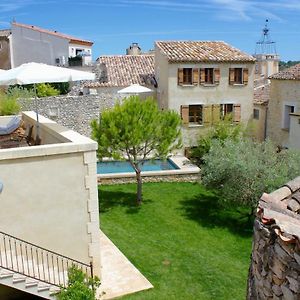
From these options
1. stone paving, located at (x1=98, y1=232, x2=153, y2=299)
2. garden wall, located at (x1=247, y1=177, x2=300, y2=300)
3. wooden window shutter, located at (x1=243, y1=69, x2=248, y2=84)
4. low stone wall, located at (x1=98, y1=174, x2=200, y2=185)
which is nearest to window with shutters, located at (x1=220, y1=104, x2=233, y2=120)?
wooden window shutter, located at (x1=243, y1=69, x2=248, y2=84)

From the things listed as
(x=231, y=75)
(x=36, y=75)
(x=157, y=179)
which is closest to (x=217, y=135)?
(x=231, y=75)

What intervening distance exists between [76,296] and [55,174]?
10.6 ft

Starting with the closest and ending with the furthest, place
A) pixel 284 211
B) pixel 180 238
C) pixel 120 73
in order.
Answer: pixel 284 211 < pixel 180 238 < pixel 120 73

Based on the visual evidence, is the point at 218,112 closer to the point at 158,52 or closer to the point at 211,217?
the point at 158,52

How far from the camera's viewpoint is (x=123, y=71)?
33656 mm

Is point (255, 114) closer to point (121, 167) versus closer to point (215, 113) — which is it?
point (215, 113)

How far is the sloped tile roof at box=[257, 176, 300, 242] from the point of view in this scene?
4.13 metres

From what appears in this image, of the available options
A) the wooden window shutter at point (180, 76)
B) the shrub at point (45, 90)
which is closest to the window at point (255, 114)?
the wooden window shutter at point (180, 76)

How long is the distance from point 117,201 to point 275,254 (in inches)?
646

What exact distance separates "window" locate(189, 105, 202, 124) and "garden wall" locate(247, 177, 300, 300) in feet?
77.4

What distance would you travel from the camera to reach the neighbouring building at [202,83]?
2792 centimetres

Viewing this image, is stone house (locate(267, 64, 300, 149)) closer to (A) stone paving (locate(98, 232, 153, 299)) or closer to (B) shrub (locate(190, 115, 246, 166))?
(B) shrub (locate(190, 115, 246, 166))

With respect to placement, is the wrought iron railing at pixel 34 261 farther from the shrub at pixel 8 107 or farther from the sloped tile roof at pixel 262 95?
the sloped tile roof at pixel 262 95

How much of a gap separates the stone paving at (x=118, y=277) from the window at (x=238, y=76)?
1847 cm
